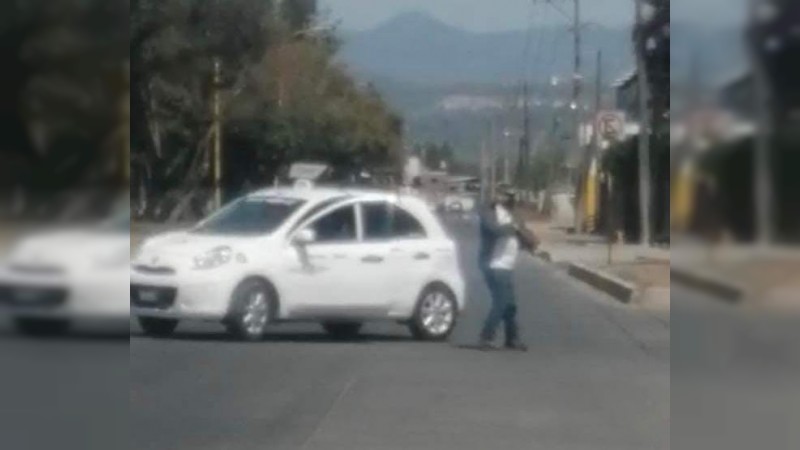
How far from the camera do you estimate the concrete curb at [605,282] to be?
5277 mm

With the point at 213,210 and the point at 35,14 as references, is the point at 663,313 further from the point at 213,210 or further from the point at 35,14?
the point at 35,14

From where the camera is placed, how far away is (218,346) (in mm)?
5953

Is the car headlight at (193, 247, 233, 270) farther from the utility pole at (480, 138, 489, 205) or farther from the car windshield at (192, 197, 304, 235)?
the utility pole at (480, 138, 489, 205)

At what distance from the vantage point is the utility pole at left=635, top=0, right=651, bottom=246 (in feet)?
16.0

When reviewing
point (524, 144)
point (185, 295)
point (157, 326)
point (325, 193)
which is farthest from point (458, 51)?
point (185, 295)

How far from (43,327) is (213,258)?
150 centimetres

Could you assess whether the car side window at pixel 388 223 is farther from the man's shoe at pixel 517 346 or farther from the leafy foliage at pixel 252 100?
the man's shoe at pixel 517 346

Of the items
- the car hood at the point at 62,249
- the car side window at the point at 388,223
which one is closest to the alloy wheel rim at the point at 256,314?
the car side window at the point at 388,223

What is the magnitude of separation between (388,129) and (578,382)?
88 centimetres

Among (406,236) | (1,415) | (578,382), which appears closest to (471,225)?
(406,236)

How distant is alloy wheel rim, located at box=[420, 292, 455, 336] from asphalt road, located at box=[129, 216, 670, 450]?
0.07 metres

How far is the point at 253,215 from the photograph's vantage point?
5.34m

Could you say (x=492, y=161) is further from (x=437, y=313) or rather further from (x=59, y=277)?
(x=59, y=277)

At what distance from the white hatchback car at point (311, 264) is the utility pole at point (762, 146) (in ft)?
3.59
